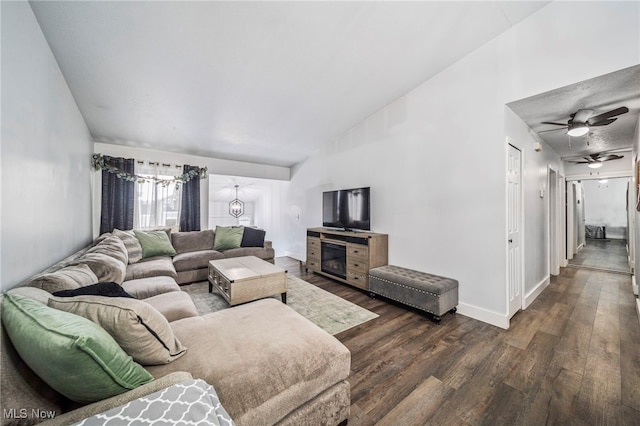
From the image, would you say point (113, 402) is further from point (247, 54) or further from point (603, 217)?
point (603, 217)

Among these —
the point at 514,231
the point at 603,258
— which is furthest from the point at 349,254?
the point at 603,258

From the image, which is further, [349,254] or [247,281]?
[349,254]

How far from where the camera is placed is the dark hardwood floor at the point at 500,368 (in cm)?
142

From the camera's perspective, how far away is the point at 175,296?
→ 2066 millimetres

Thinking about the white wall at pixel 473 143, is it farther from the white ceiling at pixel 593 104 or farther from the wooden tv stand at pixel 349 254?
the wooden tv stand at pixel 349 254

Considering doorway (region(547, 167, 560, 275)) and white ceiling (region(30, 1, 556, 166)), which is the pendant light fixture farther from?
doorway (region(547, 167, 560, 275))

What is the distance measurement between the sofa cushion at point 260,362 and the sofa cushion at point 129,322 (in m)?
0.09

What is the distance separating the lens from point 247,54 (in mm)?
2354

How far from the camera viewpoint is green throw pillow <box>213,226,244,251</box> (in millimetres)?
4368

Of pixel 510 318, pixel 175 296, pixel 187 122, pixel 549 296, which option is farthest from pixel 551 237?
pixel 187 122

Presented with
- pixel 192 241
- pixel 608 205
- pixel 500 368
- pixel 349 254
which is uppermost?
pixel 608 205

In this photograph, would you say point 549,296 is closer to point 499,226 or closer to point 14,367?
point 499,226

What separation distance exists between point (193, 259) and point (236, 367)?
320 cm

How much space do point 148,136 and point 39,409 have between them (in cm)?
418
